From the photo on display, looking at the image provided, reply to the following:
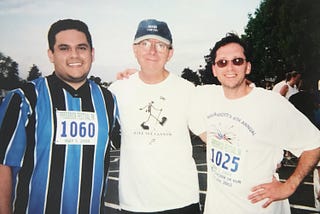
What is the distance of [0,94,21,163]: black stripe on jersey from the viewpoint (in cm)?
171

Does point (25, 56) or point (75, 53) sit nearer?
point (75, 53)

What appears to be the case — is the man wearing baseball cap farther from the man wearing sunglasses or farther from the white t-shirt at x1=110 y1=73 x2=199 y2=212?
Answer: the man wearing sunglasses

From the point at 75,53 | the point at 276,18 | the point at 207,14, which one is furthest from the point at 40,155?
the point at 276,18

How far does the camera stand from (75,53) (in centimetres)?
194

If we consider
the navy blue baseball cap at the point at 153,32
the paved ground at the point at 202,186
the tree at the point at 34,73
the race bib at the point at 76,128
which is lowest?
the paved ground at the point at 202,186

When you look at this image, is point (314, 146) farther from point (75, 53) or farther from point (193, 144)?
point (75, 53)

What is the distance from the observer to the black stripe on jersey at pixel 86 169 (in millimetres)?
1908

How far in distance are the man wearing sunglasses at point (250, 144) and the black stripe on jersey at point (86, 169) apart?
764 mm

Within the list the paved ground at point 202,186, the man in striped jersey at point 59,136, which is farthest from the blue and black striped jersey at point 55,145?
the paved ground at point 202,186

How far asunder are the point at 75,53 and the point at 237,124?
3.60 ft

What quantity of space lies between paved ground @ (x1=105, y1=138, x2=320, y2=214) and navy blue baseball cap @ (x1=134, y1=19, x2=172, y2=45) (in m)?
0.74

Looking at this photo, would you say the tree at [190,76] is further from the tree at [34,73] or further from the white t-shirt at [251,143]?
the tree at [34,73]

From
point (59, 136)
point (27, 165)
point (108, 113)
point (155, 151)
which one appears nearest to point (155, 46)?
point (108, 113)

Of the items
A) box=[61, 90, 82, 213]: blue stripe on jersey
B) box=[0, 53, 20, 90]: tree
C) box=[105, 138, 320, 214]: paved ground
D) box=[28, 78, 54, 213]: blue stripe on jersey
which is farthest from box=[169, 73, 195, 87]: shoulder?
box=[0, 53, 20, 90]: tree
